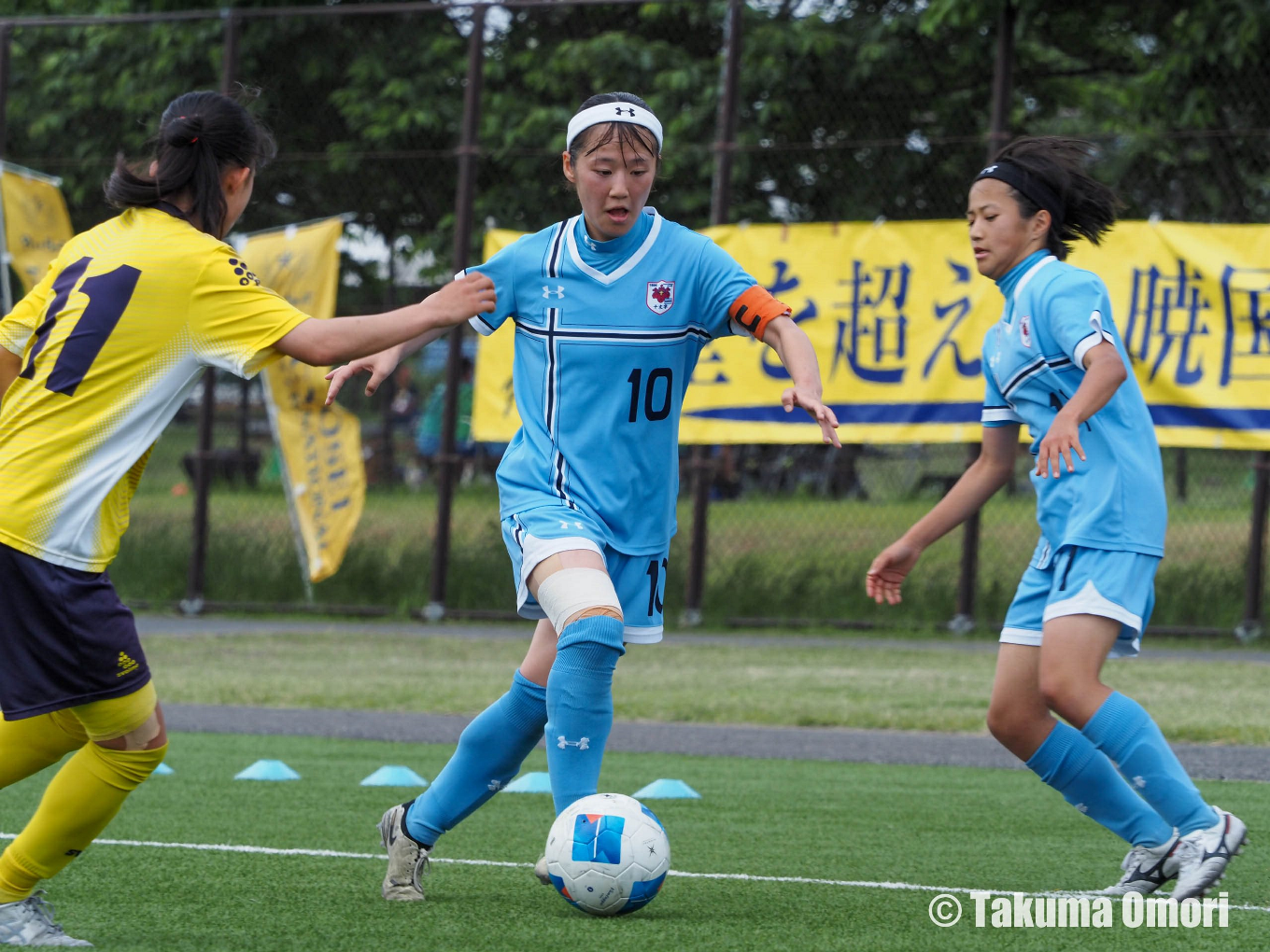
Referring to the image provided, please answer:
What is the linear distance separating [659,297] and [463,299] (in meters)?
0.55

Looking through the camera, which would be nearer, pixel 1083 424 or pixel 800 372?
pixel 800 372

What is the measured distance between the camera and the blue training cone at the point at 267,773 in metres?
6.63

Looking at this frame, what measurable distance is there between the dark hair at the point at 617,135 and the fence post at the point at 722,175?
24.5ft

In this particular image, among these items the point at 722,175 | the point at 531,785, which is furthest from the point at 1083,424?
the point at 722,175

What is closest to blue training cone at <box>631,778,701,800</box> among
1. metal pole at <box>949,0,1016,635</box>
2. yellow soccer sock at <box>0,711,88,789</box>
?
yellow soccer sock at <box>0,711,88,789</box>

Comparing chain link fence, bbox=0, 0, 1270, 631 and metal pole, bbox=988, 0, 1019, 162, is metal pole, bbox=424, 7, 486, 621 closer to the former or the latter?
chain link fence, bbox=0, 0, 1270, 631

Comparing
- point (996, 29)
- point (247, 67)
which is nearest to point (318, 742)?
point (996, 29)

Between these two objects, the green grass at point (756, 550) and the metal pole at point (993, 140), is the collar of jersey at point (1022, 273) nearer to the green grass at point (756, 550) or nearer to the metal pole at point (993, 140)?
the metal pole at point (993, 140)

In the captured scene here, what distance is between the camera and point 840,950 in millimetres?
3631

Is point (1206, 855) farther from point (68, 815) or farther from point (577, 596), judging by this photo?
point (68, 815)

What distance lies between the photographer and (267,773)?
6668 mm

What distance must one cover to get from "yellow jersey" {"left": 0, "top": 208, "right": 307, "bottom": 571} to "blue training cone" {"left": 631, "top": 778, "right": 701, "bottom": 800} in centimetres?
298

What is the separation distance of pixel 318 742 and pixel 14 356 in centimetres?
432

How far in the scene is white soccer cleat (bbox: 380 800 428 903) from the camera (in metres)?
4.23
